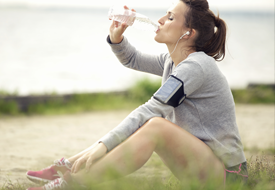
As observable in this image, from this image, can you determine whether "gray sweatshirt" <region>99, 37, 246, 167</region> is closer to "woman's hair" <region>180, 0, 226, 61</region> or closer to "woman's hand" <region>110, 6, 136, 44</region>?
"woman's hair" <region>180, 0, 226, 61</region>

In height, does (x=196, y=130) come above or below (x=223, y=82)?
below

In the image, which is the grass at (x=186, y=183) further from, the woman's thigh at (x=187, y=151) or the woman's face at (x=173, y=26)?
the woman's face at (x=173, y=26)

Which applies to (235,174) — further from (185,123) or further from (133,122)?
(133,122)

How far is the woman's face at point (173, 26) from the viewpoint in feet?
6.45

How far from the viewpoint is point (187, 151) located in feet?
5.72

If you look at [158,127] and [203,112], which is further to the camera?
[203,112]

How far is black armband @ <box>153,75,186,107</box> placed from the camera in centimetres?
168

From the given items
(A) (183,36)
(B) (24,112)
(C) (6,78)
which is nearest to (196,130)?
(A) (183,36)

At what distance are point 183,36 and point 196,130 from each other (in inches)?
23.4

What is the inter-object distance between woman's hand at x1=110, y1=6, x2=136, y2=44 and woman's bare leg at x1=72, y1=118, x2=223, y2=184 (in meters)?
0.77

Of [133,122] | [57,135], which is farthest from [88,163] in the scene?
[57,135]

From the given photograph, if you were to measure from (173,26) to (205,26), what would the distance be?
0.20 m

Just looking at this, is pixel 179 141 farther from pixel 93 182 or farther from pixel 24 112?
pixel 24 112

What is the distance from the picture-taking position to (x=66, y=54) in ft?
46.9
